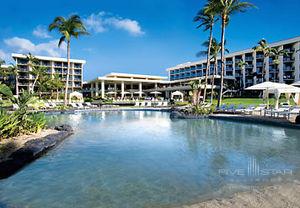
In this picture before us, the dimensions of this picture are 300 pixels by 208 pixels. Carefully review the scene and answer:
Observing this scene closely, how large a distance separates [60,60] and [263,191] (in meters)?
73.1

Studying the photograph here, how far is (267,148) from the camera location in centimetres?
809

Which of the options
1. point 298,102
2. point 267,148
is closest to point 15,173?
point 267,148

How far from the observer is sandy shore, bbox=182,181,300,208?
3.51 m

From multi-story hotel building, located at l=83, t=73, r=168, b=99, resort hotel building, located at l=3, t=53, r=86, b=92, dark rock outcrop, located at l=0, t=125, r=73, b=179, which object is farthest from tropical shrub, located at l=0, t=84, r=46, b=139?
resort hotel building, located at l=3, t=53, r=86, b=92

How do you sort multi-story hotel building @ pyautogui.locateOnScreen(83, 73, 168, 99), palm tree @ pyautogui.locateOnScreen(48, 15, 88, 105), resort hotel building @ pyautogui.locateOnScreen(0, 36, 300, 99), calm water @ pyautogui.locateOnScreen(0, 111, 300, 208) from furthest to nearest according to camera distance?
multi-story hotel building @ pyautogui.locateOnScreen(83, 73, 168, 99)
resort hotel building @ pyautogui.locateOnScreen(0, 36, 300, 99)
palm tree @ pyautogui.locateOnScreen(48, 15, 88, 105)
calm water @ pyautogui.locateOnScreen(0, 111, 300, 208)

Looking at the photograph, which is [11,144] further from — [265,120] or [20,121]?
[265,120]

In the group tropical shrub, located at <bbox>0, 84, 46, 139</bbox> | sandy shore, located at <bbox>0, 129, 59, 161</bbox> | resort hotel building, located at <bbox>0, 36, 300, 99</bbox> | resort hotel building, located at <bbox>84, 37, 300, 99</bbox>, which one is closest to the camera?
sandy shore, located at <bbox>0, 129, 59, 161</bbox>

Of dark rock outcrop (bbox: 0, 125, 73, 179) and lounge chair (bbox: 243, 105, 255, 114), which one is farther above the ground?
lounge chair (bbox: 243, 105, 255, 114)

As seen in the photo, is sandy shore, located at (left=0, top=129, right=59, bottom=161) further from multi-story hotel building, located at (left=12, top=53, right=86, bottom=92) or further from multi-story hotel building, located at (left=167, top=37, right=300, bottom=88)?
multi-story hotel building, located at (left=12, top=53, right=86, bottom=92)

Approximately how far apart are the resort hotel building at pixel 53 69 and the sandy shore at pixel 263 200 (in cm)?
6647

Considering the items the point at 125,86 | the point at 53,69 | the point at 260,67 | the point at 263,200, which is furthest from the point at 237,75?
the point at 263,200

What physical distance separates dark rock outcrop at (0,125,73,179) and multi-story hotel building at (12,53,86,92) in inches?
2404

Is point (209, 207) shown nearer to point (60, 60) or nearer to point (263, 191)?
point (263, 191)

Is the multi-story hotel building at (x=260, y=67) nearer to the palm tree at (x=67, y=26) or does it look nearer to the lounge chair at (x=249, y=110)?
the lounge chair at (x=249, y=110)
